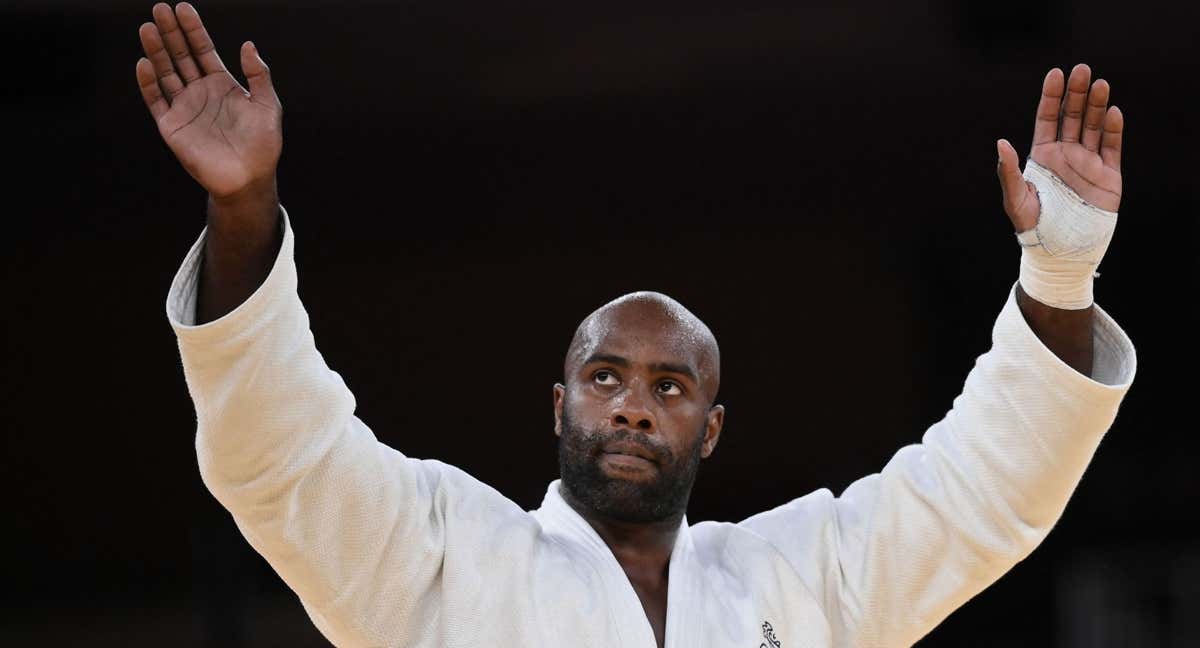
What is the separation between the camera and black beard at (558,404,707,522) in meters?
2.46

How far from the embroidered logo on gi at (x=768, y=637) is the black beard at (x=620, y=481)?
247mm

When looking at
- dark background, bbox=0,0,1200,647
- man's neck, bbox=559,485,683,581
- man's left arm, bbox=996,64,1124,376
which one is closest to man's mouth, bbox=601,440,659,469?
man's neck, bbox=559,485,683,581

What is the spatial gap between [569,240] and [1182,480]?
7.52ft

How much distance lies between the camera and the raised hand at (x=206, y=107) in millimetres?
2039

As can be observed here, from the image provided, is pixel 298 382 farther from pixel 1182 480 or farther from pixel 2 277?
pixel 1182 480

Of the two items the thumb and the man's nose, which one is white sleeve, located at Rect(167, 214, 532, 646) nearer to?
the man's nose

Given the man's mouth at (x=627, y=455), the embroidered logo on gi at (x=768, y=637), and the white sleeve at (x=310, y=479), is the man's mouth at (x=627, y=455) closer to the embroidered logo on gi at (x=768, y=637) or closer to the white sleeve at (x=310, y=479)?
the white sleeve at (x=310, y=479)

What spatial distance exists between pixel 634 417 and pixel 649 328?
6.9 inches

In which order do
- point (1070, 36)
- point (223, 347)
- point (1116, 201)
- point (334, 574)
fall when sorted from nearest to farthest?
point (223, 347) → point (334, 574) → point (1116, 201) → point (1070, 36)

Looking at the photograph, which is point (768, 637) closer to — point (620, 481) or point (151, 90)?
point (620, 481)

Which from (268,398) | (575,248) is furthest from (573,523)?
(575,248)

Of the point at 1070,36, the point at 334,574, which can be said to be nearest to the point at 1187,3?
the point at 1070,36

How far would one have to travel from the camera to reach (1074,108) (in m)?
2.41

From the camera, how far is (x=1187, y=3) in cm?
527
